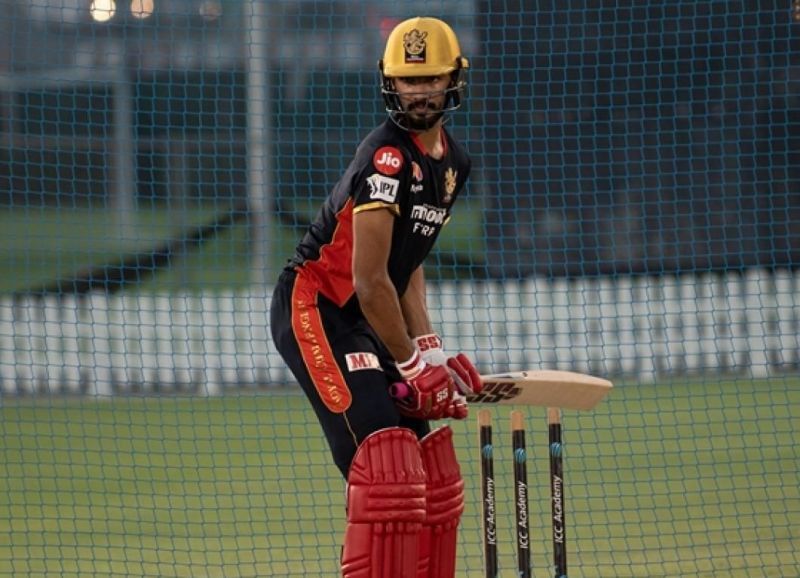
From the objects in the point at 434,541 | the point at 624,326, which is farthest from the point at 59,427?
the point at 434,541

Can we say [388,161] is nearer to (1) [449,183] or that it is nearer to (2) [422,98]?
(2) [422,98]

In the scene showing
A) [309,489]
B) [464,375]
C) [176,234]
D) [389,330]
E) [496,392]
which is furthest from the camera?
[176,234]

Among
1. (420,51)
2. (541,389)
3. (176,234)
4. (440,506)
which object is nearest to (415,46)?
(420,51)

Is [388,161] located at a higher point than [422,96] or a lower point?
lower

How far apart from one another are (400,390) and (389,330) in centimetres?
18

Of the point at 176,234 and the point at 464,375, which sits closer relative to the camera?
the point at 464,375

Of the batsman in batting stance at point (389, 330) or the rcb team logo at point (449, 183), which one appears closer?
the batsman in batting stance at point (389, 330)

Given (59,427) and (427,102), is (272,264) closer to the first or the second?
(59,427)

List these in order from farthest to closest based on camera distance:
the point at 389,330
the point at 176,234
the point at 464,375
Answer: the point at 176,234
the point at 464,375
the point at 389,330

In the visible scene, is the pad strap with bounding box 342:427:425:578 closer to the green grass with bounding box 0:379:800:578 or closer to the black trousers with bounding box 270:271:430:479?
the black trousers with bounding box 270:271:430:479

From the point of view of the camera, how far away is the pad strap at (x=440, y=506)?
438cm

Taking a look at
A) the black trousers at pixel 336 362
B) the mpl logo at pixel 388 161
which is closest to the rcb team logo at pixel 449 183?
the mpl logo at pixel 388 161

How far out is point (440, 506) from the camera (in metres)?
4.40

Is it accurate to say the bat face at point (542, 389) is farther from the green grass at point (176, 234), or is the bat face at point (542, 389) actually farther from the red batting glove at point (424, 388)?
the green grass at point (176, 234)
